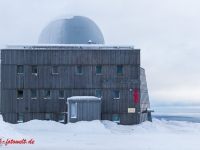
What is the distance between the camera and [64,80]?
34.1 meters

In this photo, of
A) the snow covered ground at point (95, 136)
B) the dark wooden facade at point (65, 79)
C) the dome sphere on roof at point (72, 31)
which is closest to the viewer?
the snow covered ground at point (95, 136)

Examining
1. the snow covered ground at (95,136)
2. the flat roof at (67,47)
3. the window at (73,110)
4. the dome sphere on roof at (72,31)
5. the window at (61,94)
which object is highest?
the dome sphere on roof at (72,31)

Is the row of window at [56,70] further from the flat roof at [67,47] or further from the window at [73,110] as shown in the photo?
the window at [73,110]

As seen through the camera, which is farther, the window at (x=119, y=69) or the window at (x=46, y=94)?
the window at (x=119, y=69)

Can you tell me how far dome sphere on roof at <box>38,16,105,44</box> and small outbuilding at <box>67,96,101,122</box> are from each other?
10.3 m

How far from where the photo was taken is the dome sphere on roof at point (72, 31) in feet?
130

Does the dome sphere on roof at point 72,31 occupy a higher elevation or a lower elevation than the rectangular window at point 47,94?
higher

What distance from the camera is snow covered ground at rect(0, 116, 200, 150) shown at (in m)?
18.0

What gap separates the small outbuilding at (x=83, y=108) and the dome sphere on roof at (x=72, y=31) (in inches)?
404

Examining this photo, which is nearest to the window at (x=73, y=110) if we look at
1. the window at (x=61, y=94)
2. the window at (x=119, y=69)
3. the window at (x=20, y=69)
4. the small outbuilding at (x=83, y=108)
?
the small outbuilding at (x=83, y=108)

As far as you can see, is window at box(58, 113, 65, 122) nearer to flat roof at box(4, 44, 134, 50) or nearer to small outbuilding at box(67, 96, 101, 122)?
small outbuilding at box(67, 96, 101, 122)

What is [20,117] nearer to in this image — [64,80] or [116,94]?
[64,80]

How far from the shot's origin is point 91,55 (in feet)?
113

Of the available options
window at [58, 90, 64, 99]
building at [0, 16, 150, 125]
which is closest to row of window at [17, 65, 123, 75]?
building at [0, 16, 150, 125]
